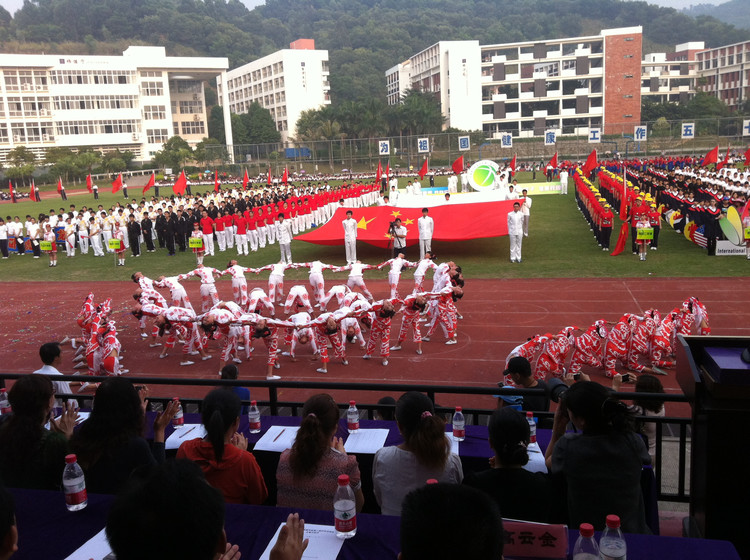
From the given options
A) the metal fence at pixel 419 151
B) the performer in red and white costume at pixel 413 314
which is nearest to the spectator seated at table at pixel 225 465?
the performer in red and white costume at pixel 413 314

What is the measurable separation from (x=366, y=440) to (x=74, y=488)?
1.96m

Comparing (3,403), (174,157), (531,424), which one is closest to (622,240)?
(531,424)

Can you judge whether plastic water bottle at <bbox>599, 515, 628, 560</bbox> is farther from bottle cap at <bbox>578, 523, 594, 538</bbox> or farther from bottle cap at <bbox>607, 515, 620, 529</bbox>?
bottle cap at <bbox>578, 523, 594, 538</bbox>

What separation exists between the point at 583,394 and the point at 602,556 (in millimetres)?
954

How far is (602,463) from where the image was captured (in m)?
3.25

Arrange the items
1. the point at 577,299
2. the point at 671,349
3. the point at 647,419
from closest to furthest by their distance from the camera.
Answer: the point at 647,419
the point at 671,349
the point at 577,299

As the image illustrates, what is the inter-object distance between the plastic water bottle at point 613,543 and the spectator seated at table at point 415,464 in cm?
105

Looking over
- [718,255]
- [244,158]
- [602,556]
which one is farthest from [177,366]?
[244,158]

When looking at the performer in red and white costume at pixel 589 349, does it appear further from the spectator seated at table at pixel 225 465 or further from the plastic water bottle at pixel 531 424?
the spectator seated at table at pixel 225 465

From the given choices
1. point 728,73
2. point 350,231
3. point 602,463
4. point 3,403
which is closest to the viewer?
point 602,463

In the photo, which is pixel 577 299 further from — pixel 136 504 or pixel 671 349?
pixel 136 504

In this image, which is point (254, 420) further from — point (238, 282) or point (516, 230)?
point (516, 230)

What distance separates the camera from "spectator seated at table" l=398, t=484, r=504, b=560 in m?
1.93

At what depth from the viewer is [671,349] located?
9.04 metres
